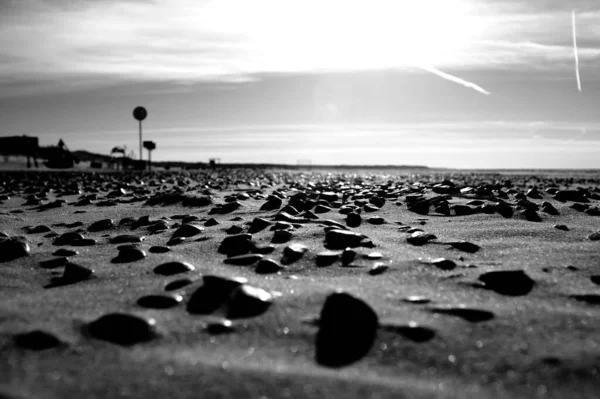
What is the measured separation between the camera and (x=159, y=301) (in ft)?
7.00

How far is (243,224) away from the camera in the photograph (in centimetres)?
442

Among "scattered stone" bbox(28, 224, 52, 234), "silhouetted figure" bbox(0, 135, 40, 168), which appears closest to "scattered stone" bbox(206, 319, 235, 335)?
"scattered stone" bbox(28, 224, 52, 234)

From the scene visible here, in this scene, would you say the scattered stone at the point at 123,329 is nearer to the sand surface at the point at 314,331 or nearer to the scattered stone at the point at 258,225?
the sand surface at the point at 314,331

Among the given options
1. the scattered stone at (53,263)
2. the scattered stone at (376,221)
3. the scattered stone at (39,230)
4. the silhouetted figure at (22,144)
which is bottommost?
the scattered stone at (39,230)

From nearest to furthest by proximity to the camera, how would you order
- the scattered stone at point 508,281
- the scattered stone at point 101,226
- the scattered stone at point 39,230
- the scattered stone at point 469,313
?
1. the scattered stone at point 469,313
2. the scattered stone at point 508,281
3. the scattered stone at point 39,230
4. the scattered stone at point 101,226

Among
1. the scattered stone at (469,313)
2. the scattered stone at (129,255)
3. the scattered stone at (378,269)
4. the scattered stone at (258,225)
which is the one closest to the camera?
the scattered stone at (469,313)

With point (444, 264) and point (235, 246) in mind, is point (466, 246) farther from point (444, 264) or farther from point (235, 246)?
point (235, 246)

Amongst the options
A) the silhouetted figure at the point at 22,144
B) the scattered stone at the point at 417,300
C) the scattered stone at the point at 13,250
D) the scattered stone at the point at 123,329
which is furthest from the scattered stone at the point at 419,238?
the silhouetted figure at the point at 22,144

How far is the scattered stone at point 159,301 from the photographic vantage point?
2.10 m

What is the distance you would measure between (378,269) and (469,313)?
775mm

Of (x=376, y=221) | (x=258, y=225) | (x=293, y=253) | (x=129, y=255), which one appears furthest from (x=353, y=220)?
(x=129, y=255)

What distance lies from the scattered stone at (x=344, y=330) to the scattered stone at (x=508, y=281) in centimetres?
81

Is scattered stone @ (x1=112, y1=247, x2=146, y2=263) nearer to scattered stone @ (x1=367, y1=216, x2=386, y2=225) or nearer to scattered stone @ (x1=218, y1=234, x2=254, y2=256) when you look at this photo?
scattered stone @ (x1=218, y1=234, x2=254, y2=256)

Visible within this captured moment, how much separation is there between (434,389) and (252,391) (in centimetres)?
53
